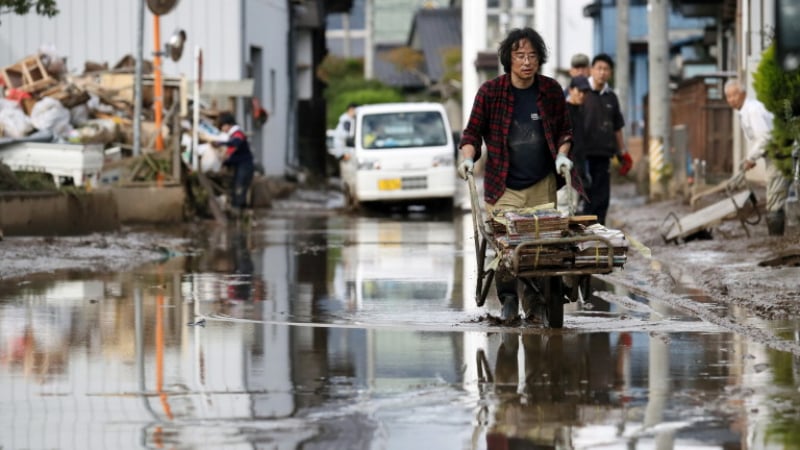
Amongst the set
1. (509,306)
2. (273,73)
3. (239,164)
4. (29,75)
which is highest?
(273,73)

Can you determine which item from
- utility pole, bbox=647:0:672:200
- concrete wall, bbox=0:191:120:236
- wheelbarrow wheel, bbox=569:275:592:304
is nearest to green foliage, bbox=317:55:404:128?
utility pole, bbox=647:0:672:200

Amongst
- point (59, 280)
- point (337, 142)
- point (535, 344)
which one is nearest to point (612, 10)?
point (337, 142)

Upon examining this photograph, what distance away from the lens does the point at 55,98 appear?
25.5m

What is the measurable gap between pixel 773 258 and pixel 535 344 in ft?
15.6

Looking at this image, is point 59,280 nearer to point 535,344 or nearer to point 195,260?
point 195,260

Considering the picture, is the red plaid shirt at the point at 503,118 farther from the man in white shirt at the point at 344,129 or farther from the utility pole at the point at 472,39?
the utility pole at the point at 472,39

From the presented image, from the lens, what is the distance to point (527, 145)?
1024cm

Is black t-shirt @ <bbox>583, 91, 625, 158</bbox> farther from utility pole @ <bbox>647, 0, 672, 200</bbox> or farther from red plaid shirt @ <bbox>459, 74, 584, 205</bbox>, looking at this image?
utility pole @ <bbox>647, 0, 672, 200</bbox>

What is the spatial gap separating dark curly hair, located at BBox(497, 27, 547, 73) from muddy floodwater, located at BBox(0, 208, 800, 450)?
5.26ft

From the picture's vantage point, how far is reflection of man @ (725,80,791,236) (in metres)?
15.7

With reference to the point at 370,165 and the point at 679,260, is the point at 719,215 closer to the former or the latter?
the point at 679,260

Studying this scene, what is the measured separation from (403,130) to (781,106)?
13620mm

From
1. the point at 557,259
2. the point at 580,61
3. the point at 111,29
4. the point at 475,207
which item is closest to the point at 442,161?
the point at 111,29

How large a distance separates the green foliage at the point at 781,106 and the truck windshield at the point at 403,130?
41.9ft
